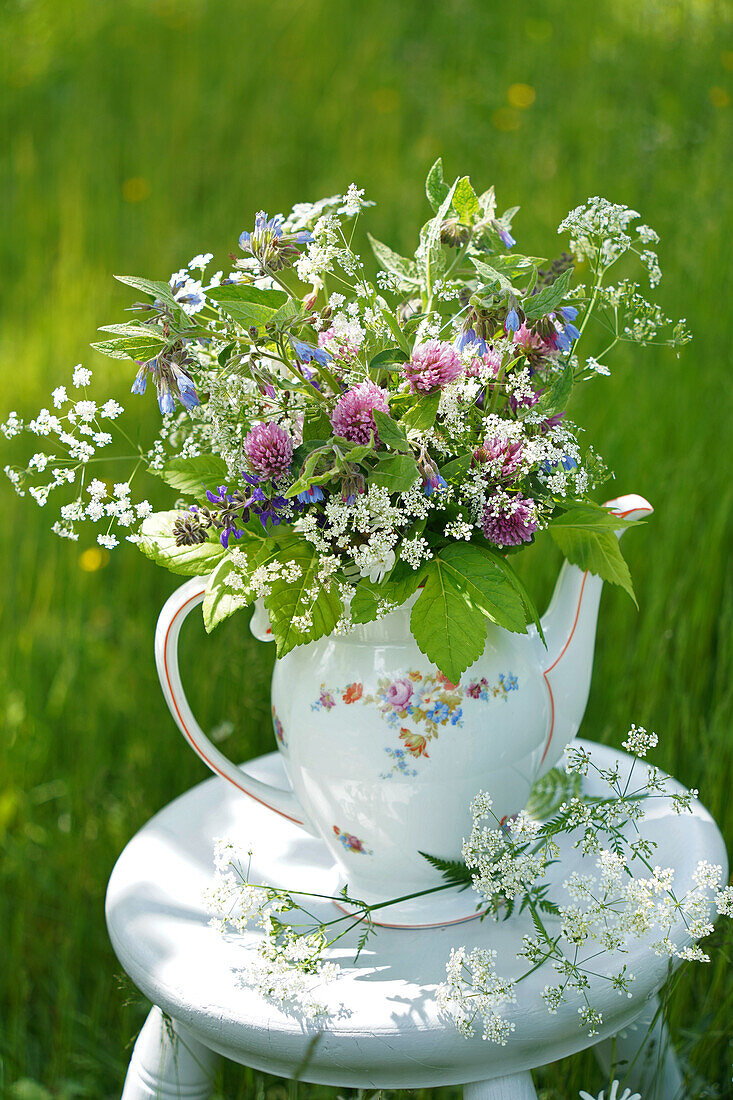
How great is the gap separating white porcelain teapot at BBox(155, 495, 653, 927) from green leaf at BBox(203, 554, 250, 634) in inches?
2.4

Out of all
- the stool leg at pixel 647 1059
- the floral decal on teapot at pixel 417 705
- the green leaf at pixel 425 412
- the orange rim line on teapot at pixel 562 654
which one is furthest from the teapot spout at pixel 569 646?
the stool leg at pixel 647 1059

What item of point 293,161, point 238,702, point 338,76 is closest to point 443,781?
point 238,702

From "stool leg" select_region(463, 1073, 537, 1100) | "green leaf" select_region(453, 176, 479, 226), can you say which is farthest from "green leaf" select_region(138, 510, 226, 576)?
"stool leg" select_region(463, 1073, 537, 1100)

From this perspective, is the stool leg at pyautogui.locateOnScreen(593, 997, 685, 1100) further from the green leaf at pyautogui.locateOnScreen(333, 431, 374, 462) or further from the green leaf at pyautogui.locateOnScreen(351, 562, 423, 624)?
the green leaf at pyautogui.locateOnScreen(333, 431, 374, 462)

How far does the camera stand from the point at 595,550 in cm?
76

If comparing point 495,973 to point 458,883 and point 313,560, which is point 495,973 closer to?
point 458,883

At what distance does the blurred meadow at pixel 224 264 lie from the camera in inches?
54.7

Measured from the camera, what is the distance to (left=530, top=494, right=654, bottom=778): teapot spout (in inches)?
32.0

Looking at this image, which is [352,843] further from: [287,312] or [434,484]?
[287,312]

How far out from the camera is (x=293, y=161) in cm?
294

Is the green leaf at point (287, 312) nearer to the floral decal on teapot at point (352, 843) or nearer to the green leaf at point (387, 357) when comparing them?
the green leaf at point (387, 357)

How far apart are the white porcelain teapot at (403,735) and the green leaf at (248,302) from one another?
236mm

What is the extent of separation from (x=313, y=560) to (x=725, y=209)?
6.16 ft

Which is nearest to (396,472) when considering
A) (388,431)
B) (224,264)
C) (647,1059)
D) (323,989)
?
(388,431)
